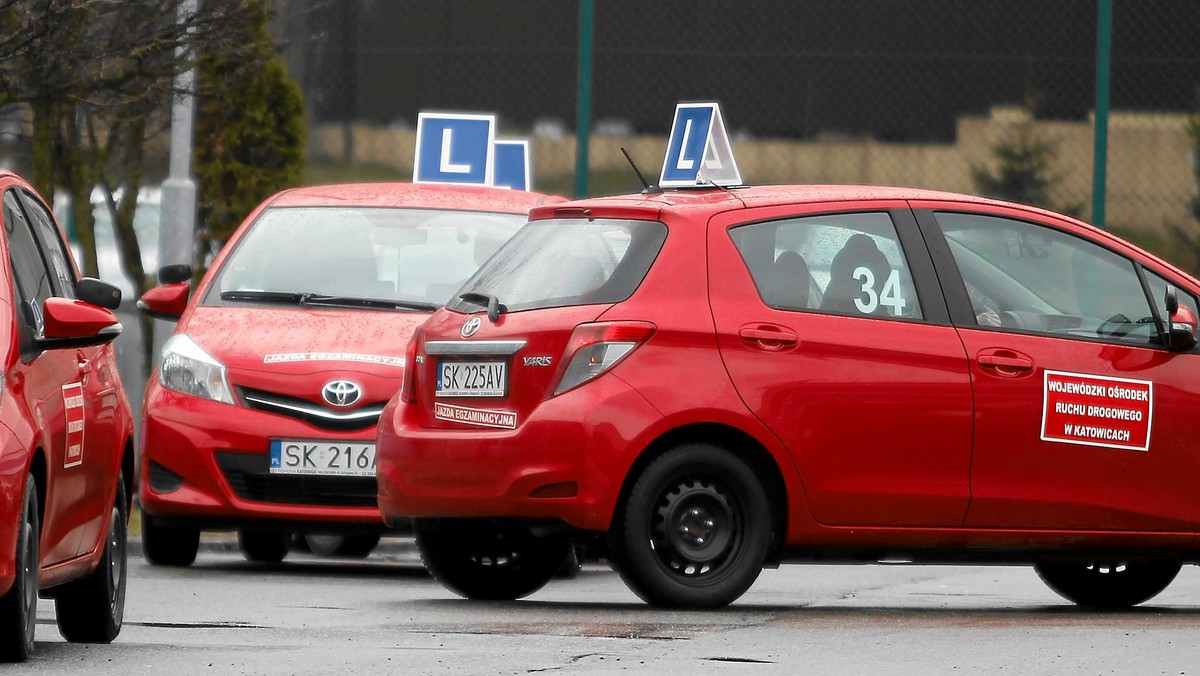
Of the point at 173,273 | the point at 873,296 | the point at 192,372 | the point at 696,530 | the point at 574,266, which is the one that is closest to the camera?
the point at 696,530

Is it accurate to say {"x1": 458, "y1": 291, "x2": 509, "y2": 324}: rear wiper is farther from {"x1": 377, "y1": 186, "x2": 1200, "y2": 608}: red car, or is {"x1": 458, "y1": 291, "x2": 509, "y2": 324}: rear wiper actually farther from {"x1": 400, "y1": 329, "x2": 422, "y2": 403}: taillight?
{"x1": 400, "y1": 329, "x2": 422, "y2": 403}: taillight

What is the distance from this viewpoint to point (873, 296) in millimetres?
8953

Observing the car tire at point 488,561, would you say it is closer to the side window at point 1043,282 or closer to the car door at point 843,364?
the car door at point 843,364

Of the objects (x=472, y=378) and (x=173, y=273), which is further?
(x=173, y=273)

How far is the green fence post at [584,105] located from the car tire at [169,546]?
224 inches

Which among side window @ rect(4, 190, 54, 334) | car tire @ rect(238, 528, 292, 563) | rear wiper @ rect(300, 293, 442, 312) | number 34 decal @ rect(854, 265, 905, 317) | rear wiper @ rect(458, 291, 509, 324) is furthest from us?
car tire @ rect(238, 528, 292, 563)

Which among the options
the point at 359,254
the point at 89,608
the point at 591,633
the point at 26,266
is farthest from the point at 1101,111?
the point at 26,266

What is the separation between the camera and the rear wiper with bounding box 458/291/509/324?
8.78m

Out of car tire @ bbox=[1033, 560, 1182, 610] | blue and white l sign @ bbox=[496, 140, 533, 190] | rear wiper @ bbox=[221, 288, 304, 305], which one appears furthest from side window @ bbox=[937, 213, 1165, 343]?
blue and white l sign @ bbox=[496, 140, 533, 190]

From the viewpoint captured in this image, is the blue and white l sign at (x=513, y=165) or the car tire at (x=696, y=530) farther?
the blue and white l sign at (x=513, y=165)

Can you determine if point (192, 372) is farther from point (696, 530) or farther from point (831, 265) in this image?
point (831, 265)

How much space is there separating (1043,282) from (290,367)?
3395 millimetres

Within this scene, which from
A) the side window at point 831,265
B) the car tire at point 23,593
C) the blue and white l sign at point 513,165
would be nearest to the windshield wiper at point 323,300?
the side window at point 831,265

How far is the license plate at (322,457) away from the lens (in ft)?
34.6
